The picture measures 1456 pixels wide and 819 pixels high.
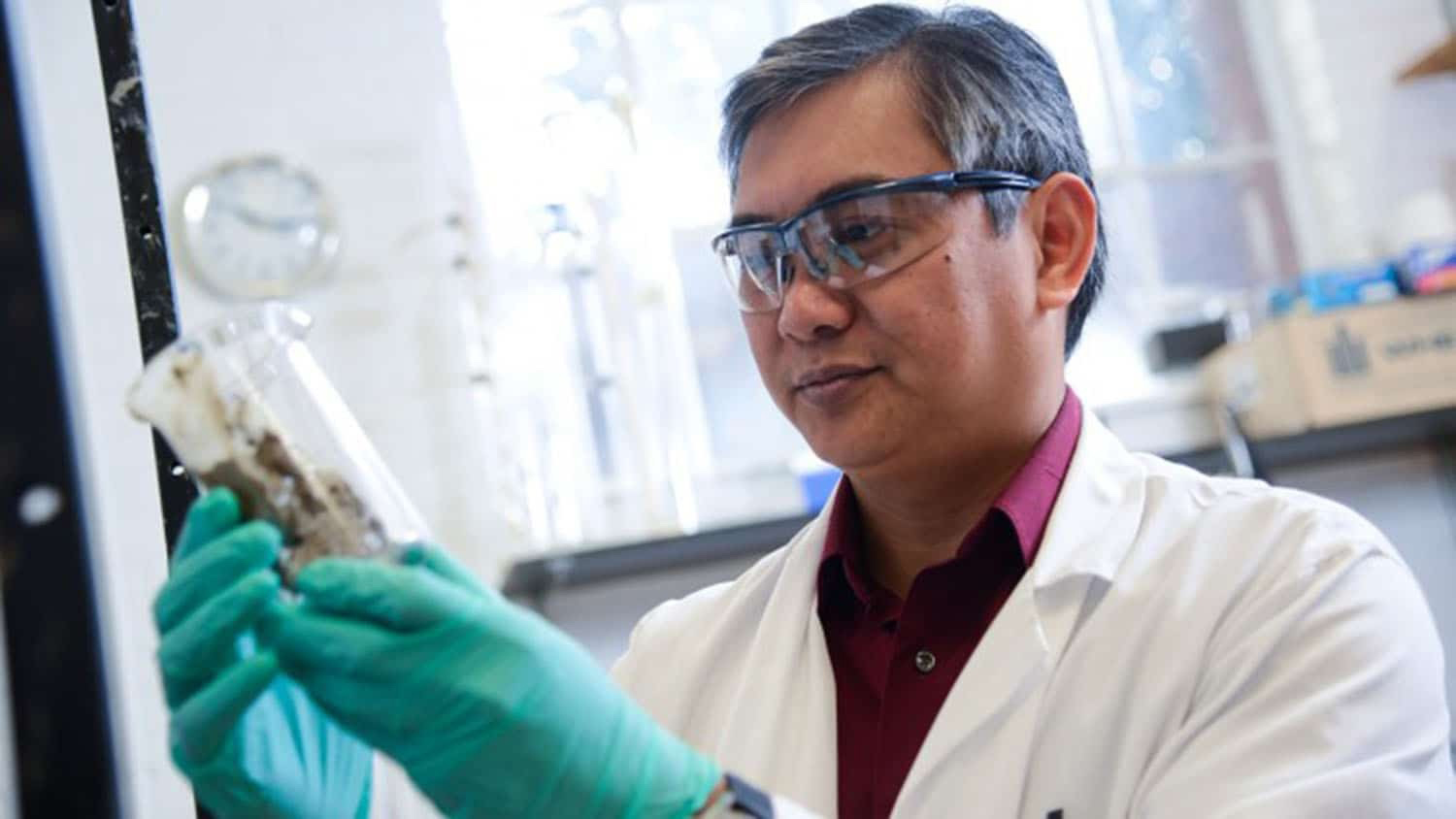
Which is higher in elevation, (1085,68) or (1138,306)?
(1085,68)

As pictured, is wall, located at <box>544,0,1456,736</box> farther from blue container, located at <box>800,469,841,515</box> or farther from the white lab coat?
the white lab coat

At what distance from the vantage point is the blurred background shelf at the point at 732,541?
96.1 inches

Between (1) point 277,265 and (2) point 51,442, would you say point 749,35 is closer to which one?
(1) point 277,265

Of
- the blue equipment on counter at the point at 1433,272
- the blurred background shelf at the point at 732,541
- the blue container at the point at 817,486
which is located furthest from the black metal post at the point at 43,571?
the blue equipment on counter at the point at 1433,272

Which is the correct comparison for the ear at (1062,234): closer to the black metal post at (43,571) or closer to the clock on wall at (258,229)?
the black metal post at (43,571)

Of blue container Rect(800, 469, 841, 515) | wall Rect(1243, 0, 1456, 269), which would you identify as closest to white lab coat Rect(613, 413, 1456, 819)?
blue container Rect(800, 469, 841, 515)

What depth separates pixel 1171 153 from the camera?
3.02 m

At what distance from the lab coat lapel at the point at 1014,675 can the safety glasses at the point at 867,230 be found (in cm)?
26

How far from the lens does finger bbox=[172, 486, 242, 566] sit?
66 cm

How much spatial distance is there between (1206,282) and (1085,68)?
0.57m

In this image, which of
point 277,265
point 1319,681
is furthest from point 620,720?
point 277,265

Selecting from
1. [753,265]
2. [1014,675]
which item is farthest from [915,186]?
[1014,675]

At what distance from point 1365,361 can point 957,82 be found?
1.63 meters

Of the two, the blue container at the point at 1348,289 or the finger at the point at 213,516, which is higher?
the blue container at the point at 1348,289
